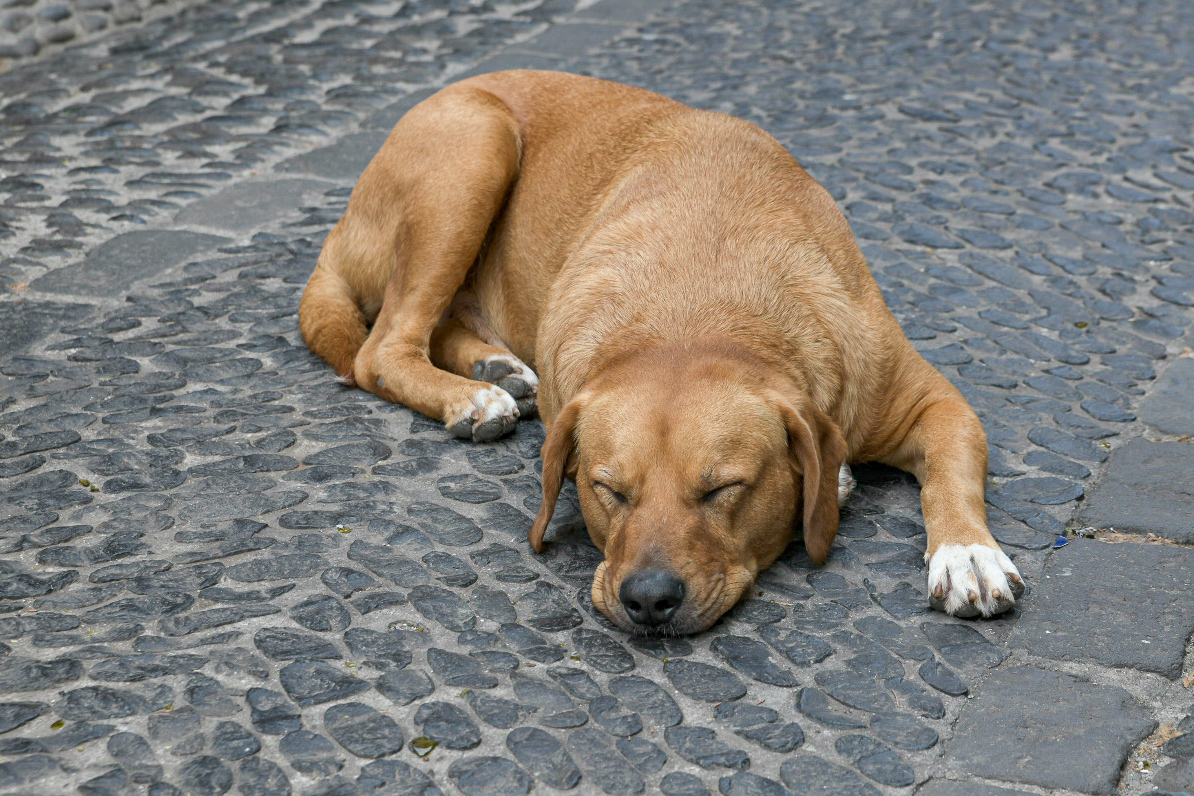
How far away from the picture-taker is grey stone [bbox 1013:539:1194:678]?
3.38m

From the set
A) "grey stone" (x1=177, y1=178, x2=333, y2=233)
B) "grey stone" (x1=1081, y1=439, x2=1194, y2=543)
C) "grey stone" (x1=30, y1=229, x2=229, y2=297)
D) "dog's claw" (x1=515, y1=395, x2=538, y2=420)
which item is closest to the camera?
"grey stone" (x1=1081, y1=439, x2=1194, y2=543)

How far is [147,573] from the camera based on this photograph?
12.0 ft

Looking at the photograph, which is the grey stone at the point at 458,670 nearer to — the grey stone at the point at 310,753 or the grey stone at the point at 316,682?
the grey stone at the point at 316,682

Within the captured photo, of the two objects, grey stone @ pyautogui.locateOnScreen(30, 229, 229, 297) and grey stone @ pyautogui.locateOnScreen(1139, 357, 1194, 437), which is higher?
grey stone @ pyautogui.locateOnScreen(30, 229, 229, 297)

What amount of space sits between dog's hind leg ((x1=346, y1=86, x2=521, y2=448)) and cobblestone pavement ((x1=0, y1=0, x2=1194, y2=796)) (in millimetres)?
207

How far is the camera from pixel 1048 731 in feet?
10.1

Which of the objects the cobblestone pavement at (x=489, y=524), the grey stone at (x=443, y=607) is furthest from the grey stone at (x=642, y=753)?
the grey stone at (x=443, y=607)

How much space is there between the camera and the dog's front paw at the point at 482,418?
4.55 metres

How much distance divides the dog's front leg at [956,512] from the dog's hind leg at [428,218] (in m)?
1.56

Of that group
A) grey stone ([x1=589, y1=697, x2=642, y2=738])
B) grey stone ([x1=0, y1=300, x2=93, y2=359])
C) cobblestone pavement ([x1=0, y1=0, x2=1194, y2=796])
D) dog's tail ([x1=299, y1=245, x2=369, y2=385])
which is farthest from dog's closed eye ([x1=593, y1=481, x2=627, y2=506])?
grey stone ([x1=0, y1=300, x2=93, y2=359])

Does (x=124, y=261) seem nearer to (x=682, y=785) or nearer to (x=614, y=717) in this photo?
(x=614, y=717)

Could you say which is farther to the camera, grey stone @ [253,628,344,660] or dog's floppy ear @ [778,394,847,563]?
dog's floppy ear @ [778,394,847,563]

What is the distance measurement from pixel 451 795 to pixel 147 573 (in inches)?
52.8

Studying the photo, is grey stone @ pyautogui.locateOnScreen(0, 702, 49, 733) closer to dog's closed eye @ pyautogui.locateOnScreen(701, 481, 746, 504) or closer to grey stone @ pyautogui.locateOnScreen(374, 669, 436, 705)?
grey stone @ pyautogui.locateOnScreen(374, 669, 436, 705)
